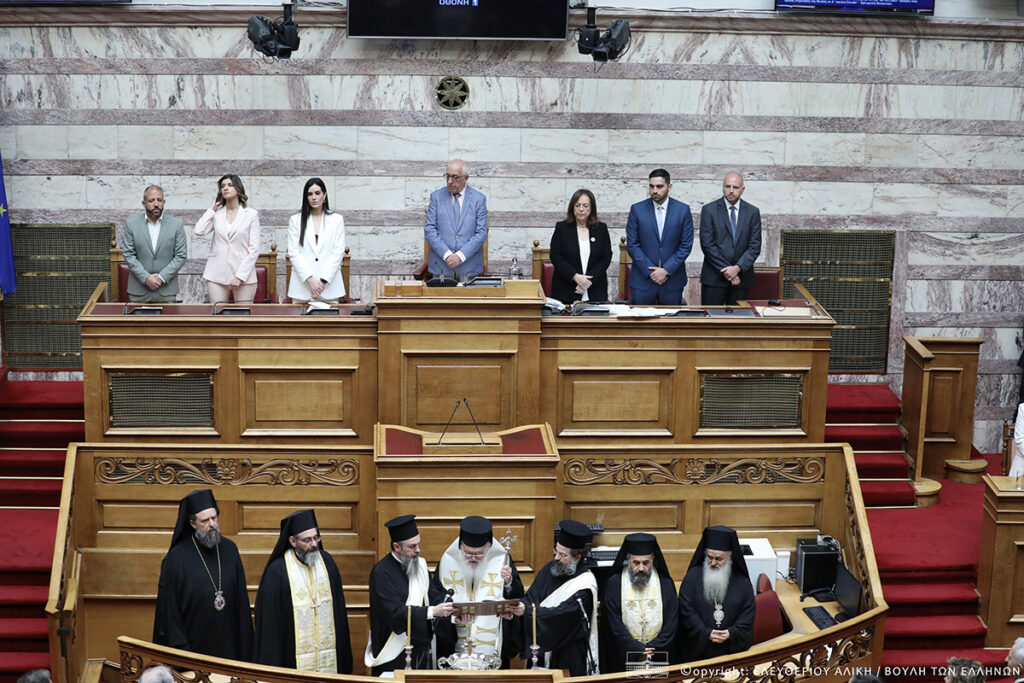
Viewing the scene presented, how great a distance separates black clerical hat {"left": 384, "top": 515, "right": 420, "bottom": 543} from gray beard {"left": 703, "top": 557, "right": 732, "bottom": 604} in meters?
1.96

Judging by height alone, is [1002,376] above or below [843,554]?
above

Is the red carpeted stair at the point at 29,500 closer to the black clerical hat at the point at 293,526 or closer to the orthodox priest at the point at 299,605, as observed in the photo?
the orthodox priest at the point at 299,605

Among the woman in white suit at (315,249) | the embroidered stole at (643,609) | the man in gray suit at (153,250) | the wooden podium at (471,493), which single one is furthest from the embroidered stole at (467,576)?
the man in gray suit at (153,250)

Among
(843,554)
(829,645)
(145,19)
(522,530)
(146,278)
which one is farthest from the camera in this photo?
(145,19)

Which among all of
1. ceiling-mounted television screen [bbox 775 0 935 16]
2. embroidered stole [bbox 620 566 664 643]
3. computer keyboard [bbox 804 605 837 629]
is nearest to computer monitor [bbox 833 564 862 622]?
computer keyboard [bbox 804 605 837 629]

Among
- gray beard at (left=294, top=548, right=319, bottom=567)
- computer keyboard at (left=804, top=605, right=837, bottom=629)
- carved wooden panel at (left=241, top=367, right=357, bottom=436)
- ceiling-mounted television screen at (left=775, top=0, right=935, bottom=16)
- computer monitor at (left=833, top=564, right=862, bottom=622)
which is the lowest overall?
computer keyboard at (left=804, top=605, right=837, bottom=629)

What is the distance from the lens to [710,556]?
8953 millimetres

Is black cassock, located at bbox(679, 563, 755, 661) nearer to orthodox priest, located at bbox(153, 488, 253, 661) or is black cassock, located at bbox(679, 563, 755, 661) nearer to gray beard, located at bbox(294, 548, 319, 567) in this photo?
gray beard, located at bbox(294, 548, 319, 567)

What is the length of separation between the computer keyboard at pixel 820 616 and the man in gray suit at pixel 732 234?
2.63 metres

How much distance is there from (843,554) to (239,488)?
4350 mm

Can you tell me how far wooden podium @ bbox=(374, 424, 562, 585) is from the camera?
366 inches

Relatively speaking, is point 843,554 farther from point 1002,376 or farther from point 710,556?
point 1002,376

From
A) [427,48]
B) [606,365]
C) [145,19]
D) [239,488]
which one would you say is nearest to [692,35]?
[427,48]

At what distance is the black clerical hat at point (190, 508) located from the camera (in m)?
8.76
